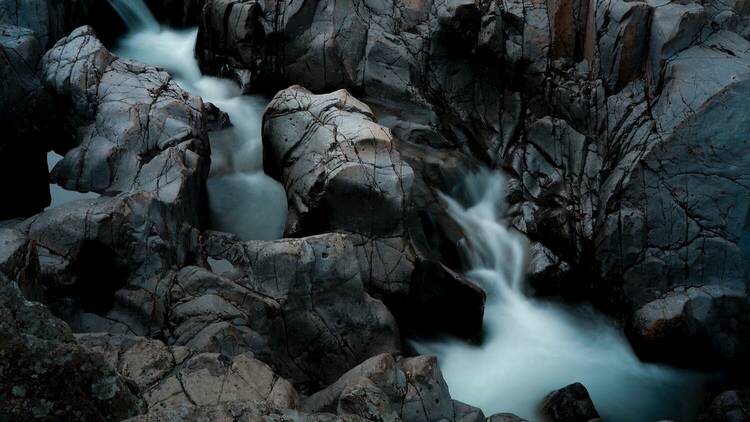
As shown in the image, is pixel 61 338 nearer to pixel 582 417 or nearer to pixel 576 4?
pixel 582 417

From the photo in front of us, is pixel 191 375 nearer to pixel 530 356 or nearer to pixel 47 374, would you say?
pixel 47 374

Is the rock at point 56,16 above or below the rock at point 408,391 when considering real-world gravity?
above

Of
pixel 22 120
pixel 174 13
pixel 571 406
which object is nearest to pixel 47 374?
pixel 571 406

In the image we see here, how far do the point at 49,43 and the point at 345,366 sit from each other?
414 inches

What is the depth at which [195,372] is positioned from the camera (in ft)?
22.6

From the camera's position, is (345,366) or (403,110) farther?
(403,110)

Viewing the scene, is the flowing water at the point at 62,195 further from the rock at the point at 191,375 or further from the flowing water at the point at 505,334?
the rock at the point at 191,375

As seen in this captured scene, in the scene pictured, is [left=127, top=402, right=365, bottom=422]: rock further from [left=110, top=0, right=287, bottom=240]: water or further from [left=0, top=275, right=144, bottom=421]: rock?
[left=110, top=0, right=287, bottom=240]: water

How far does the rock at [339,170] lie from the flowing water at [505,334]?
996 mm

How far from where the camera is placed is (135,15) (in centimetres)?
1838

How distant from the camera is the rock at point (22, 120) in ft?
39.4

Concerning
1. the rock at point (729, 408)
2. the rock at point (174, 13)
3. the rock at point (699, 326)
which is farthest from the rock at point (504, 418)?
the rock at point (174, 13)

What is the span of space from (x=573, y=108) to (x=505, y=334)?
5089 millimetres

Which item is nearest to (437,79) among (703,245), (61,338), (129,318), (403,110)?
(403,110)
